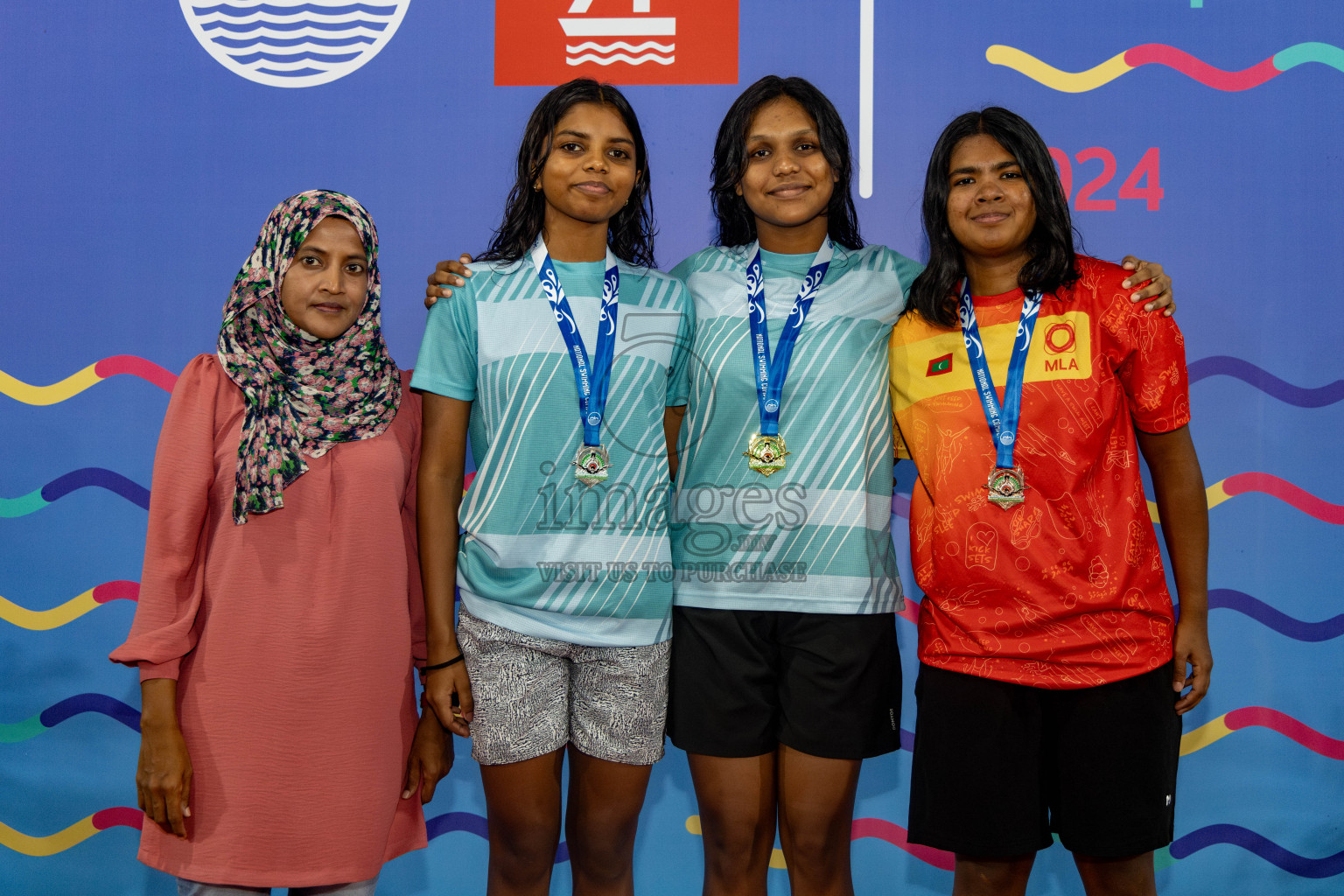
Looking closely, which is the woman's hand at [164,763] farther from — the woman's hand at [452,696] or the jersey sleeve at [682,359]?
the jersey sleeve at [682,359]

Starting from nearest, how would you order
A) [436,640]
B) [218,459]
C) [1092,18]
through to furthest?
[218,459]
[436,640]
[1092,18]

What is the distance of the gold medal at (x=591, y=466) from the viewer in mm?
1810

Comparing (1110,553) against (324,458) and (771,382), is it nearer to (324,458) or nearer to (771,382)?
(771,382)

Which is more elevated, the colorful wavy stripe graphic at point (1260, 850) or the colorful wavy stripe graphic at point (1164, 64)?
the colorful wavy stripe graphic at point (1164, 64)

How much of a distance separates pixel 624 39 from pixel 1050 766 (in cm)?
218

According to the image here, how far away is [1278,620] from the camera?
258 centimetres

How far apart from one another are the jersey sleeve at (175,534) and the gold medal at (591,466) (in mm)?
696

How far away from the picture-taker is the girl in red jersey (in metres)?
1.78

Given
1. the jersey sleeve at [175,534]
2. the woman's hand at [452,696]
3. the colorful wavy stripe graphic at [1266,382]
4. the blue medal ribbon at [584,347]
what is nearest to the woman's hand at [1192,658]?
the colorful wavy stripe graphic at [1266,382]

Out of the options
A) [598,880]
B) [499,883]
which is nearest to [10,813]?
[499,883]

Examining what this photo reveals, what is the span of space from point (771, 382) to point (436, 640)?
0.88 meters

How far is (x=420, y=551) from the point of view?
185 cm

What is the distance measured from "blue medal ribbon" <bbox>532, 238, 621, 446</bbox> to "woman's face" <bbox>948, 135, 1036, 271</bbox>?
778 mm

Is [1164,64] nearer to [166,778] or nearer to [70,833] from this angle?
[166,778]
